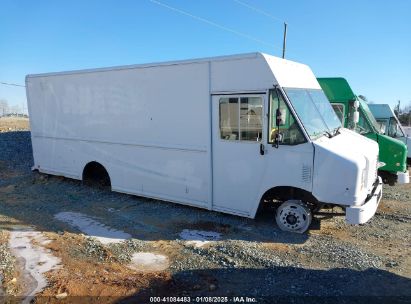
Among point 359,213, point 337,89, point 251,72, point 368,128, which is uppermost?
point 251,72

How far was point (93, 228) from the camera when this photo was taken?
6359 mm

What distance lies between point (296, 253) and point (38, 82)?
26.3 ft

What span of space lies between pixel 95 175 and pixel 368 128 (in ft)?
24.4

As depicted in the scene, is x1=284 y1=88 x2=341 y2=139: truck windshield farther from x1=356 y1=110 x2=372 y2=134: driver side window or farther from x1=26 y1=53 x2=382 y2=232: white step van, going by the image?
x1=356 y1=110 x2=372 y2=134: driver side window

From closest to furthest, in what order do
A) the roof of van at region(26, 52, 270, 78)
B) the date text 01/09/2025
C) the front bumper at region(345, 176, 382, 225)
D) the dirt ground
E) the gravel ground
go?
the date text 01/09/2025 < the gravel ground < the front bumper at region(345, 176, 382, 225) < the roof of van at region(26, 52, 270, 78) < the dirt ground

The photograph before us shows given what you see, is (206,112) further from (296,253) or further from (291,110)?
(296,253)

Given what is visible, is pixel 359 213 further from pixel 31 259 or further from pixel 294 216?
pixel 31 259

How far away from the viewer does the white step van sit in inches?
222

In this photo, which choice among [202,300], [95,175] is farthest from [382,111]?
[202,300]

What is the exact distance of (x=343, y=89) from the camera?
30.6 ft

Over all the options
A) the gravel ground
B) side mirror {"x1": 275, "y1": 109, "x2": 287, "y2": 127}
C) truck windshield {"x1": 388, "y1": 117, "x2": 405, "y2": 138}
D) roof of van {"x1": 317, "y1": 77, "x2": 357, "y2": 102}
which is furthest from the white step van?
truck windshield {"x1": 388, "y1": 117, "x2": 405, "y2": 138}

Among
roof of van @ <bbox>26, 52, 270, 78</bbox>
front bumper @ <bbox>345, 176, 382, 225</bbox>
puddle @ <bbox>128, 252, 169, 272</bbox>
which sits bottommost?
puddle @ <bbox>128, 252, 169, 272</bbox>

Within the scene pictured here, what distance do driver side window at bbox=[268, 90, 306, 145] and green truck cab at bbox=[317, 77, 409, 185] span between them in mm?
3787

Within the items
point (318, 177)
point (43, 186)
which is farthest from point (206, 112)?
point (43, 186)
